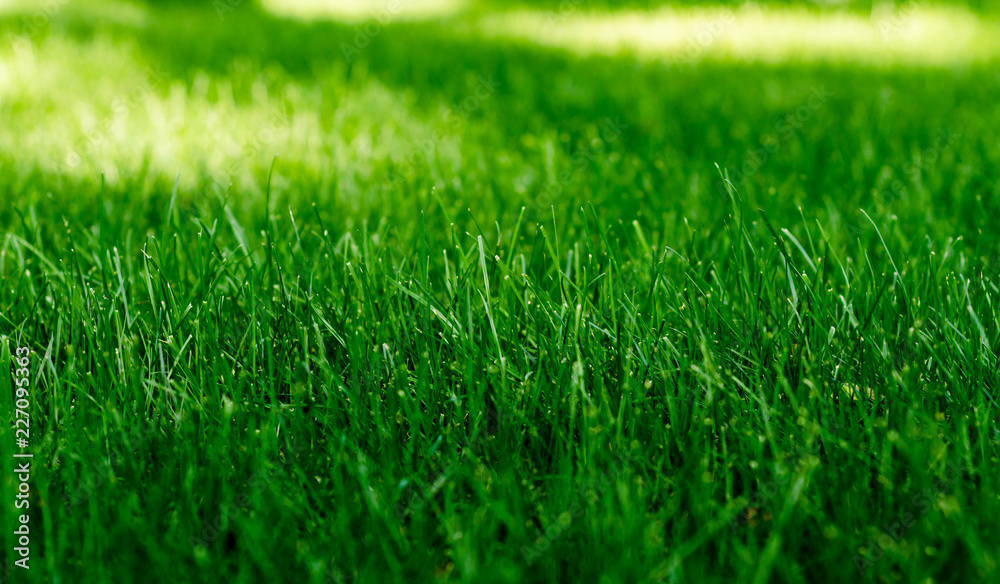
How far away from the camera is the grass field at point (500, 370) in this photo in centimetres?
105

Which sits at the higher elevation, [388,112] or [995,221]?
[388,112]

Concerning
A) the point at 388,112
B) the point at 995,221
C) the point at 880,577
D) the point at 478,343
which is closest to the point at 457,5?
the point at 388,112

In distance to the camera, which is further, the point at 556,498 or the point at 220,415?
the point at 220,415

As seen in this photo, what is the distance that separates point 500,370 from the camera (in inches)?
54.4

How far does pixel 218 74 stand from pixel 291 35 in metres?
1.40

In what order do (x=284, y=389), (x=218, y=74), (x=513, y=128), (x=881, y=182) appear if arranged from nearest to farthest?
(x=284, y=389), (x=881, y=182), (x=513, y=128), (x=218, y=74)

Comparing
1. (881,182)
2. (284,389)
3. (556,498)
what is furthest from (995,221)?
(284,389)

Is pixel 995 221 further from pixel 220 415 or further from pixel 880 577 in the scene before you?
pixel 220 415

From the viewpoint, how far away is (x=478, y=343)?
1.49m

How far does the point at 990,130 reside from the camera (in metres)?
2.93

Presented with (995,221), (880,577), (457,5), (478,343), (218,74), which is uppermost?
(457,5)

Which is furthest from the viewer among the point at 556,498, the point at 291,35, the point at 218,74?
the point at 291,35

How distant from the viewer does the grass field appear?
1.05m

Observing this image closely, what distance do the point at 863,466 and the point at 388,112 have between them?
2.51 metres
